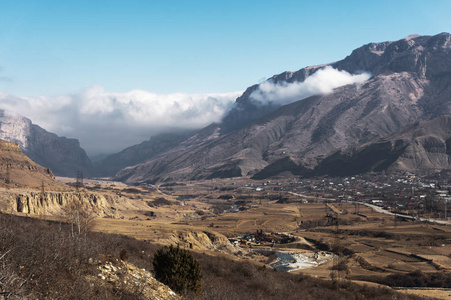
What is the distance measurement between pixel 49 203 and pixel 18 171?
5745cm

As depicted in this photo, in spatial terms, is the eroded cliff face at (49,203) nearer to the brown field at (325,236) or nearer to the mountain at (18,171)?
the brown field at (325,236)

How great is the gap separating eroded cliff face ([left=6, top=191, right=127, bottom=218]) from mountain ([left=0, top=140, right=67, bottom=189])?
24105 millimetres

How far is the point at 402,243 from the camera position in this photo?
10031 cm

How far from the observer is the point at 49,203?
103688mm

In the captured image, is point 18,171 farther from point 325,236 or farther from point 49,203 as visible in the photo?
point 325,236

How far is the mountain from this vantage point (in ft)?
450

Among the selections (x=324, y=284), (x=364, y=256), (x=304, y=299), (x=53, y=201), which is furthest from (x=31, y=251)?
(x=53, y=201)

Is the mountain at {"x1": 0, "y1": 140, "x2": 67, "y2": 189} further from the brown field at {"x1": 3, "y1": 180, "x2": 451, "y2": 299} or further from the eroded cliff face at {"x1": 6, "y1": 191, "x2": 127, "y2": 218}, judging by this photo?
the brown field at {"x1": 3, "y1": 180, "x2": 451, "y2": 299}

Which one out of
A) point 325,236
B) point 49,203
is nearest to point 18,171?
point 49,203

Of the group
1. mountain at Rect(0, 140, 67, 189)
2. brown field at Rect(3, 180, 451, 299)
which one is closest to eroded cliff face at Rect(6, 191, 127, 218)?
brown field at Rect(3, 180, 451, 299)

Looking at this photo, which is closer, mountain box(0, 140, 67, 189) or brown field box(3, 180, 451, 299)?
brown field box(3, 180, 451, 299)

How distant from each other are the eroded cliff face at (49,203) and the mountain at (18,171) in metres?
24.1

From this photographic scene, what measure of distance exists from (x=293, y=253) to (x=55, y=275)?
86261 millimetres

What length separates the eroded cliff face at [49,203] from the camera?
89.3 metres
